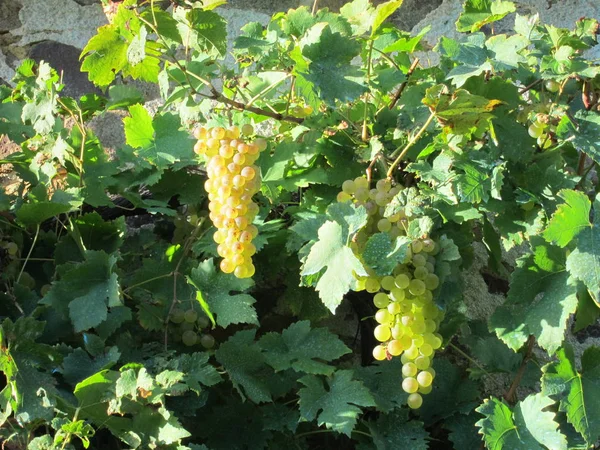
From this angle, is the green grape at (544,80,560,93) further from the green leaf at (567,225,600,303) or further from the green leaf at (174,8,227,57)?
the green leaf at (174,8,227,57)

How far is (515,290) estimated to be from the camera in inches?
51.6

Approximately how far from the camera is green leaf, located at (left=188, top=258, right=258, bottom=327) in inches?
52.9

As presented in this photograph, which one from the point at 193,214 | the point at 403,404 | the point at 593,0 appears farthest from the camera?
the point at 593,0

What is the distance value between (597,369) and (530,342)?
15 centimetres

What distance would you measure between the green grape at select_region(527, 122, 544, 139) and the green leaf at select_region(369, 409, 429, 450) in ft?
1.60

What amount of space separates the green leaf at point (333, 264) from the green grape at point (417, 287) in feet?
0.30

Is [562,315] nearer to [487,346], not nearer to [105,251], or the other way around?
[487,346]

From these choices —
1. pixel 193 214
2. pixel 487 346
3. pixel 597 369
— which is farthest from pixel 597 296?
pixel 193 214

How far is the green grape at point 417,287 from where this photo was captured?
4.10 feet

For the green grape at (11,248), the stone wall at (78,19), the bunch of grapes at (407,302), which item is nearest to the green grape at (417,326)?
the bunch of grapes at (407,302)

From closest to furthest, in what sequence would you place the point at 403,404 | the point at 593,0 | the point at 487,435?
the point at 487,435 < the point at 403,404 < the point at 593,0

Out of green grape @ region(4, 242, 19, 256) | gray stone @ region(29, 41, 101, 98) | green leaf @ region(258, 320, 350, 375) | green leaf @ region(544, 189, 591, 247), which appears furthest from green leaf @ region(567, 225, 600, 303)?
gray stone @ region(29, 41, 101, 98)

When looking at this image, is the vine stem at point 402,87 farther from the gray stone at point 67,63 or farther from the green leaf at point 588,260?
the gray stone at point 67,63

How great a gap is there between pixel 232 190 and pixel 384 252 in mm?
228
